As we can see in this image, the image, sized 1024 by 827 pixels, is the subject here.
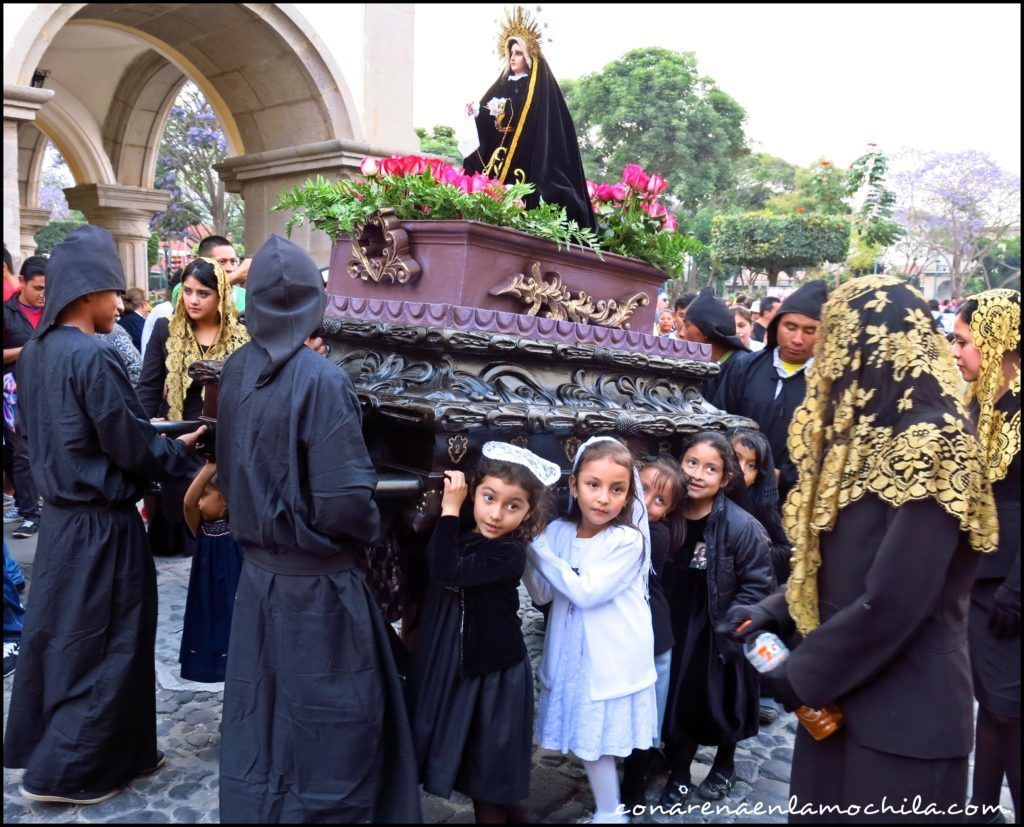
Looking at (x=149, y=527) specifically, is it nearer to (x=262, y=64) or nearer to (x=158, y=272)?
(x=262, y=64)

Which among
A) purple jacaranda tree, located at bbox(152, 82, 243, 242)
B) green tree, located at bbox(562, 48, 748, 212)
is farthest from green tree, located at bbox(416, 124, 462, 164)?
purple jacaranda tree, located at bbox(152, 82, 243, 242)

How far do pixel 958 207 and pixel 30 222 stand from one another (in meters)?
31.0

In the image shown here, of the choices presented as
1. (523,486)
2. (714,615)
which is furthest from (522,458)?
(714,615)

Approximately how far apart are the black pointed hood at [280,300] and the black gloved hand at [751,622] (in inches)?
56.2

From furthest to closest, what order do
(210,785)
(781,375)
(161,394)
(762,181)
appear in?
1. (762,181)
2. (161,394)
3. (781,375)
4. (210,785)

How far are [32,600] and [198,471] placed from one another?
2.25ft

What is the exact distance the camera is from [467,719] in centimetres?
253

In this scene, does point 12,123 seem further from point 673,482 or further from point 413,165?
point 673,482

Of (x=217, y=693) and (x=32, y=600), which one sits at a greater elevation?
(x=32, y=600)

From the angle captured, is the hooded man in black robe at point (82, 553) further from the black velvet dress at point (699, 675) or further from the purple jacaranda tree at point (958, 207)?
the purple jacaranda tree at point (958, 207)

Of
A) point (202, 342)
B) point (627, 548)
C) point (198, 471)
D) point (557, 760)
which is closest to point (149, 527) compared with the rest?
point (202, 342)

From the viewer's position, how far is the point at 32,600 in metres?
2.86

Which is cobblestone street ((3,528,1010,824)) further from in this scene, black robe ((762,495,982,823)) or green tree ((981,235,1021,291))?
green tree ((981,235,1021,291))

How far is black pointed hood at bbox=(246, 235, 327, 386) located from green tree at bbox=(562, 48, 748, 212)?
111 feet
